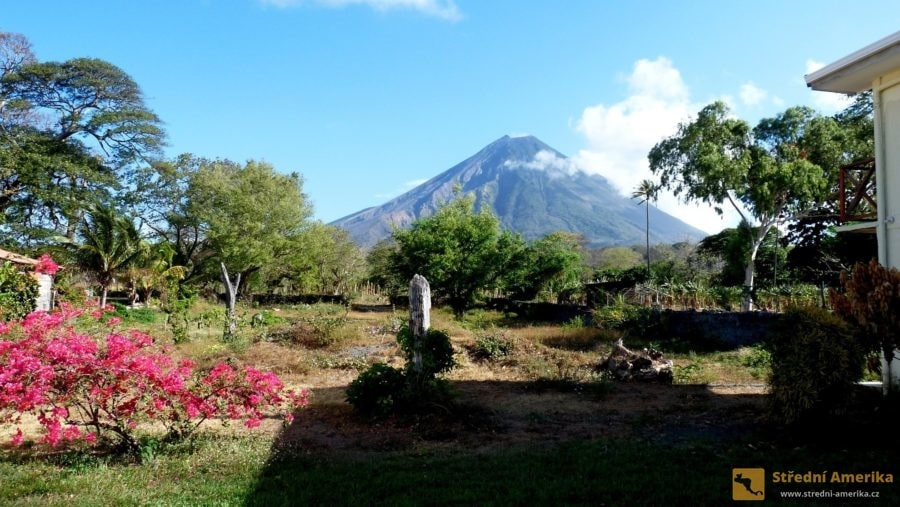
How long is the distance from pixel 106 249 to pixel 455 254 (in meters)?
15.2

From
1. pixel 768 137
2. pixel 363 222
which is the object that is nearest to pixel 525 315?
pixel 768 137

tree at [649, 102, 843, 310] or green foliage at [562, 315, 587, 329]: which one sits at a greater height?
tree at [649, 102, 843, 310]

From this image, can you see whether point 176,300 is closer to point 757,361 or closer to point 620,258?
point 757,361

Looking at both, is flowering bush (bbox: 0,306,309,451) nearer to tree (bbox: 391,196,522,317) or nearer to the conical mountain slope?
tree (bbox: 391,196,522,317)

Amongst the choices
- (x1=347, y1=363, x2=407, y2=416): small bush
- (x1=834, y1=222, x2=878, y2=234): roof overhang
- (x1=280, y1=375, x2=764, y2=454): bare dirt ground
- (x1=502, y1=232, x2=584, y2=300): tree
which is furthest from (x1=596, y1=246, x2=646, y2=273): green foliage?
(x1=347, y1=363, x2=407, y2=416): small bush

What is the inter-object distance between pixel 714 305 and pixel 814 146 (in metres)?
7.97

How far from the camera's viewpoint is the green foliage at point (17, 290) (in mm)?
13914

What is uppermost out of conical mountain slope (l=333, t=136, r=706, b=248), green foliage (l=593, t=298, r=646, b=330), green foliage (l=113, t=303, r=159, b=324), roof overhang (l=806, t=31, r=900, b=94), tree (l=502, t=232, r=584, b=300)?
conical mountain slope (l=333, t=136, r=706, b=248)

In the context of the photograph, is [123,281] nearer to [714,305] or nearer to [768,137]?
[714,305]

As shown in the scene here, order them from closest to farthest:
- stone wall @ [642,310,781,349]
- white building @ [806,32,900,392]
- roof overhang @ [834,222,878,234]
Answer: white building @ [806,32,900,392] < roof overhang @ [834,222,878,234] < stone wall @ [642,310,781,349]

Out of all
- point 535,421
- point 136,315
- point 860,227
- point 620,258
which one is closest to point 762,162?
point 860,227

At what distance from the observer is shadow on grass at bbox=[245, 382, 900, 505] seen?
4.22 m

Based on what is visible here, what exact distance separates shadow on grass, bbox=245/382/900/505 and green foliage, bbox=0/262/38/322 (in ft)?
38.4

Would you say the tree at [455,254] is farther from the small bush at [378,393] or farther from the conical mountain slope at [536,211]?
the conical mountain slope at [536,211]
